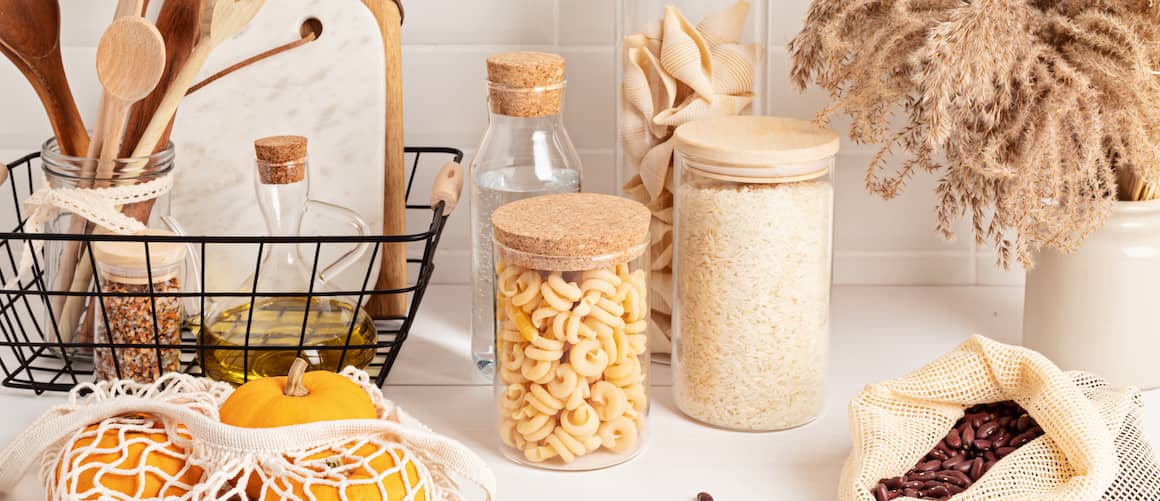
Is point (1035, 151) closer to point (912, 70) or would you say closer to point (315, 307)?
point (912, 70)

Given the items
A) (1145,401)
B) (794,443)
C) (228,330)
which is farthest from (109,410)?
(1145,401)

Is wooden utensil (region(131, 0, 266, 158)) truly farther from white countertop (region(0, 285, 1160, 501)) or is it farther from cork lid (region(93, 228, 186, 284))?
white countertop (region(0, 285, 1160, 501))

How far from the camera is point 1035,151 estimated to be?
757mm

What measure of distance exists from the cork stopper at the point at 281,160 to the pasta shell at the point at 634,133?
249mm

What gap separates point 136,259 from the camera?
815mm

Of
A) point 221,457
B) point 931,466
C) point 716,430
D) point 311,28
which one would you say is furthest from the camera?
point 311,28

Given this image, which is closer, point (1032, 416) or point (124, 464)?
point (124, 464)

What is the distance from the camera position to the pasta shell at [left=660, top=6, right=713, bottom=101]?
87 centimetres

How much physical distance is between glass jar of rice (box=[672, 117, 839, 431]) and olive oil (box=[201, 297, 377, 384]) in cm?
25

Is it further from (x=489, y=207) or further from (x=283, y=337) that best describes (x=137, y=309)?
(x=489, y=207)

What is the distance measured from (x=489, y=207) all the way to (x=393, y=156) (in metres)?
0.16

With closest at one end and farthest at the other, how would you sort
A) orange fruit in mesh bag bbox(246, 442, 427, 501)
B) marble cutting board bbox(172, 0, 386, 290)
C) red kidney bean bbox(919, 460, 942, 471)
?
orange fruit in mesh bag bbox(246, 442, 427, 501) → red kidney bean bbox(919, 460, 942, 471) → marble cutting board bbox(172, 0, 386, 290)

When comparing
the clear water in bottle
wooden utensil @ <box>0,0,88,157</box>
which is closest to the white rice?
the clear water in bottle

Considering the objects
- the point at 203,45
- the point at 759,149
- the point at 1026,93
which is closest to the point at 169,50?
the point at 203,45
